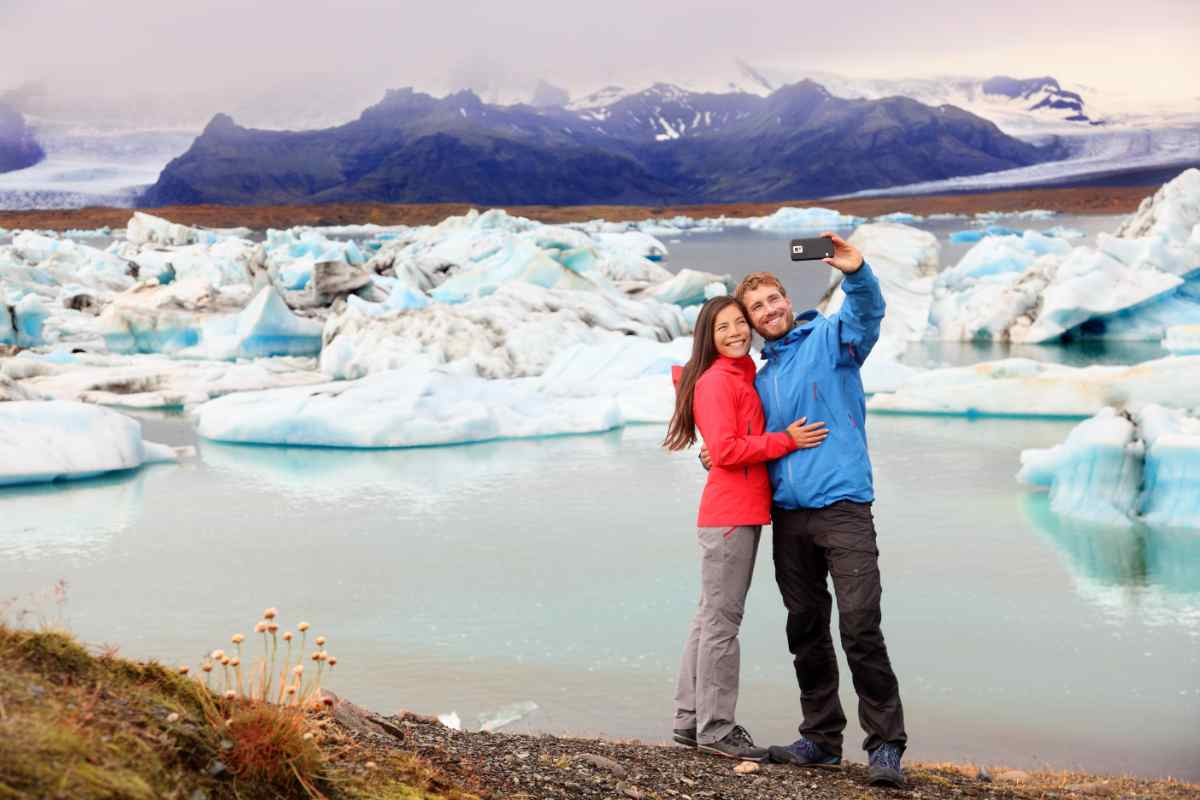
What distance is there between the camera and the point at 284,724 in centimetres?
209

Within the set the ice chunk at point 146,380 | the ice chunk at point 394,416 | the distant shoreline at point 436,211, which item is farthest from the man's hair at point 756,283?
the distant shoreline at point 436,211

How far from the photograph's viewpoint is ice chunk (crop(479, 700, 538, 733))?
3.94 meters

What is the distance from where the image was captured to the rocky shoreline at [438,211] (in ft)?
204

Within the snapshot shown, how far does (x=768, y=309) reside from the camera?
3.00 m

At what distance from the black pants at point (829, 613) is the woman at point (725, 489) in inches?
4.0

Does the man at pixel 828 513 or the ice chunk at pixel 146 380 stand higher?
the man at pixel 828 513

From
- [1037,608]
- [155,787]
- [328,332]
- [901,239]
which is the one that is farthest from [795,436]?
[901,239]

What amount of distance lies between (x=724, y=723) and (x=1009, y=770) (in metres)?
1.00

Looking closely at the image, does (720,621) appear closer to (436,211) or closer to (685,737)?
(685,737)

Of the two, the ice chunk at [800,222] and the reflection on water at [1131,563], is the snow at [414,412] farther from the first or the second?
the ice chunk at [800,222]

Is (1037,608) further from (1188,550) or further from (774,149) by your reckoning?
(774,149)

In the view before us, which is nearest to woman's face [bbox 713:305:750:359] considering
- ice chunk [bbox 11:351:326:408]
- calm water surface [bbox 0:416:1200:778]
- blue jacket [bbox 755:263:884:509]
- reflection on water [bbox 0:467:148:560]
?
blue jacket [bbox 755:263:884:509]

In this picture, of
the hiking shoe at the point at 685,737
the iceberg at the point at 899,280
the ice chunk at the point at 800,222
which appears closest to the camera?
the hiking shoe at the point at 685,737

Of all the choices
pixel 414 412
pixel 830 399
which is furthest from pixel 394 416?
pixel 830 399
